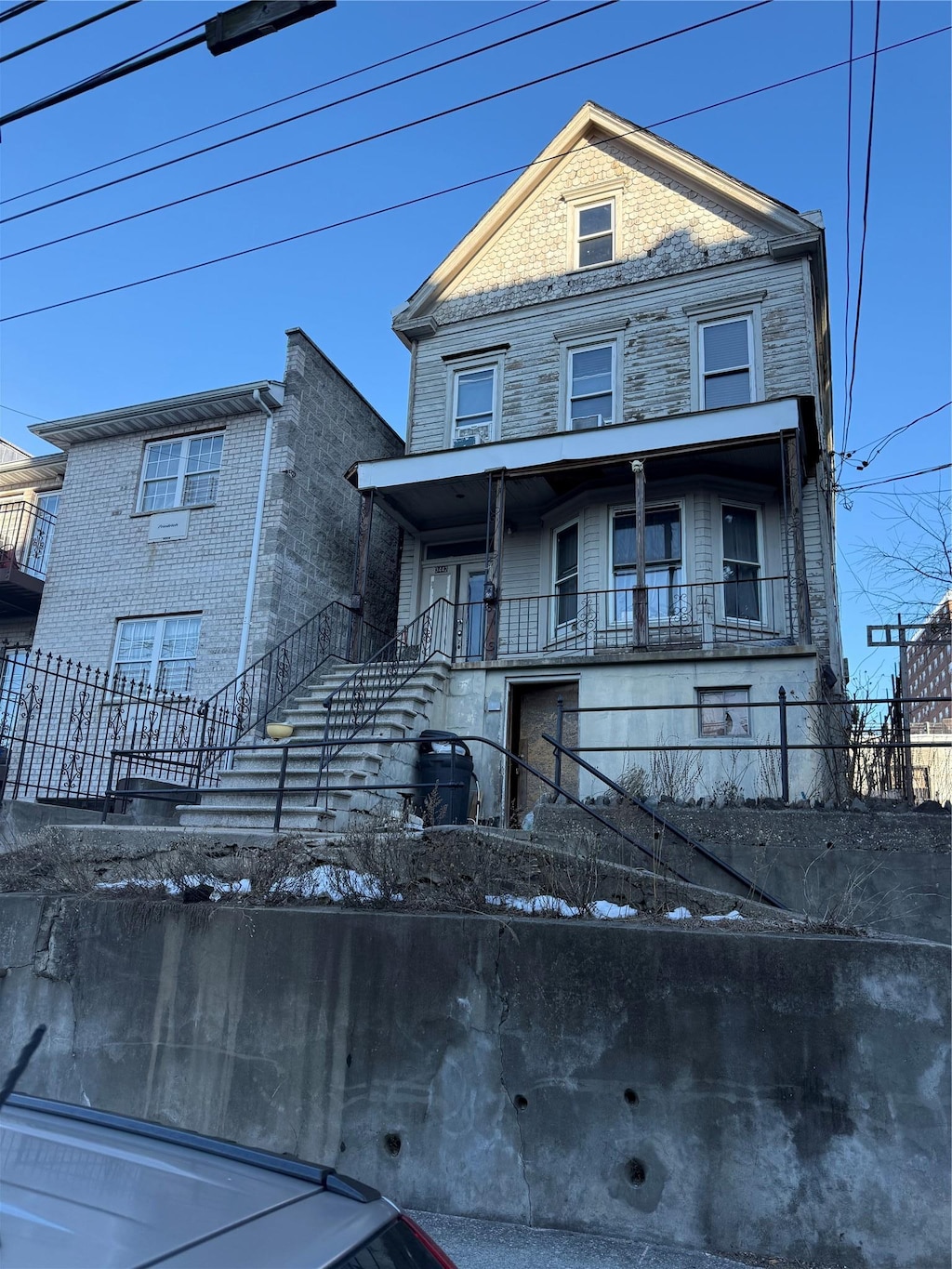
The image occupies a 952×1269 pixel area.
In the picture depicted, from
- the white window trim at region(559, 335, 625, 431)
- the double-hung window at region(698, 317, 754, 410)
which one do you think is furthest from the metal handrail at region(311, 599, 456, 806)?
the double-hung window at region(698, 317, 754, 410)

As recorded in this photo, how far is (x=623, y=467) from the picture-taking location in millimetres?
14922

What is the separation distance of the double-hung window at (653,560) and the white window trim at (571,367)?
1921mm

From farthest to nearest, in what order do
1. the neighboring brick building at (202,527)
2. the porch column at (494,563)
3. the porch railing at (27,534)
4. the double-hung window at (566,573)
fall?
1. the porch railing at (27,534)
2. the neighboring brick building at (202,527)
3. the double-hung window at (566,573)
4. the porch column at (494,563)

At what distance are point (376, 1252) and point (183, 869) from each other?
5.53 metres

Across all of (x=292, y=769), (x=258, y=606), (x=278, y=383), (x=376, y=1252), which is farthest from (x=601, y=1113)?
(x=278, y=383)

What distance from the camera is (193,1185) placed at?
2061mm

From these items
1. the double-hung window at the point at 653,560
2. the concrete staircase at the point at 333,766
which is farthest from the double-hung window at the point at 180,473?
the double-hung window at the point at 653,560

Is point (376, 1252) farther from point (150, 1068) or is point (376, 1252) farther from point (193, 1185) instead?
point (150, 1068)

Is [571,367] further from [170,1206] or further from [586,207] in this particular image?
A: [170,1206]

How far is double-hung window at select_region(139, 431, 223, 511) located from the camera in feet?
56.9

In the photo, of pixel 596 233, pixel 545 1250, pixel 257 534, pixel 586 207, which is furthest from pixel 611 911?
pixel 586 207

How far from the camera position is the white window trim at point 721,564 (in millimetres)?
14344

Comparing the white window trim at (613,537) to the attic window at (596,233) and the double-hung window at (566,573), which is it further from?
the attic window at (596,233)

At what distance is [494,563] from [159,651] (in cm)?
624
